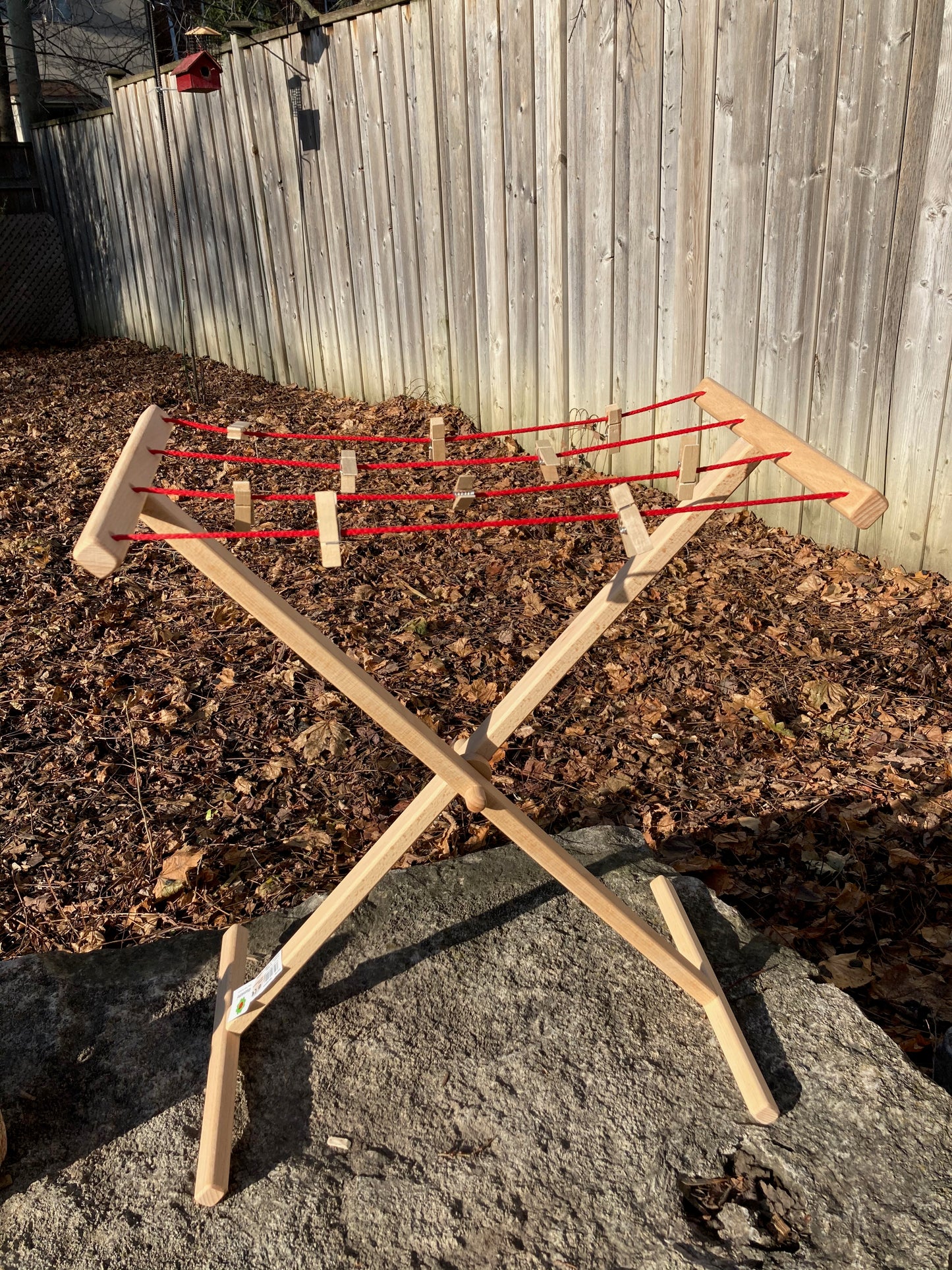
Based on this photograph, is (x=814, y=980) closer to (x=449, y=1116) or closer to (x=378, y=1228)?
(x=449, y=1116)

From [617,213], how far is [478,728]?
3.61m

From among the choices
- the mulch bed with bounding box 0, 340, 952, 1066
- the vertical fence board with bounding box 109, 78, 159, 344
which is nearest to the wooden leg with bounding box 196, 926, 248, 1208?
the mulch bed with bounding box 0, 340, 952, 1066

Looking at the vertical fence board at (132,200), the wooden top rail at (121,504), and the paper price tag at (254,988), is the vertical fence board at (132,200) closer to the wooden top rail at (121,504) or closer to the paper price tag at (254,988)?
the wooden top rail at (121,504)

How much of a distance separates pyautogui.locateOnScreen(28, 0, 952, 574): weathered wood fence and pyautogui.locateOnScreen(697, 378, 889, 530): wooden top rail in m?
2.05

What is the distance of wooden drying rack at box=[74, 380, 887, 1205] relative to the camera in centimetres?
175

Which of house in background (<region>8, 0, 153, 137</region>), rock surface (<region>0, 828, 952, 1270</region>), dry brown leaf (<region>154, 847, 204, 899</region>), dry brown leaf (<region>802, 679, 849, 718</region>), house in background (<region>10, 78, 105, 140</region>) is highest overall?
house in background (<region>8, 0, 153, 137</region>)

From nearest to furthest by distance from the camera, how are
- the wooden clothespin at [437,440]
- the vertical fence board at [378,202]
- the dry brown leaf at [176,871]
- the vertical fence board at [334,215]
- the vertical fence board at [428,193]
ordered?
the wooden clothespin at [437,440] → the dry brown leaf at [176,871] → the vertical fence board at [428,193] → the vertical fence board at [378,202] → the vertical fence board at [334,215]

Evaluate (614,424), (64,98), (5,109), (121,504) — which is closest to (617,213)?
(614,424)

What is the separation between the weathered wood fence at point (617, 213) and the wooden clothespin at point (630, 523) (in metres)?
2.41

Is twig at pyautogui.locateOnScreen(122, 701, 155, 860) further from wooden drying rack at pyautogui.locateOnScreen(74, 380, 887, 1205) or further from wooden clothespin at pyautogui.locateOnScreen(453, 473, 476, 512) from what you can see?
wooden clothespin at pyautogui.locateOnScreen(453, 473, 476, 512)

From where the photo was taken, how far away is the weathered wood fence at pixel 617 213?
3.73m

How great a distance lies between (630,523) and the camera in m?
1.87

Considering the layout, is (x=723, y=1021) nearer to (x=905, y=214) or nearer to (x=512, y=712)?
(x=512, y=712)

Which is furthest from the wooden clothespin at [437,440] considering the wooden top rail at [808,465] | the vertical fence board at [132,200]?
the vertical fence board at [132,200]
